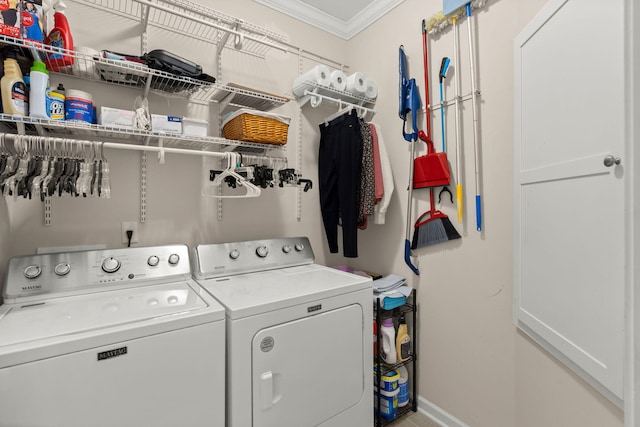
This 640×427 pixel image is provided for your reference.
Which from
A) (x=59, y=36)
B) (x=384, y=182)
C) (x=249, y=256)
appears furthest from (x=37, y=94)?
(x=384, y=182)

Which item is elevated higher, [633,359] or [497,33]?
[497,33]

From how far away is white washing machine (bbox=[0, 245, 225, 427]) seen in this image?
0.88 meters

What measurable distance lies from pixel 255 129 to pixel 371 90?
106 centimetres

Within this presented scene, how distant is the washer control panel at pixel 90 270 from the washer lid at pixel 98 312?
5 centimetres

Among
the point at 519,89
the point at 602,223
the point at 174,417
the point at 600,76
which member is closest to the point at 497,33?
the point at 519,89

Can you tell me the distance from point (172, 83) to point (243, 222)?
0.93 m

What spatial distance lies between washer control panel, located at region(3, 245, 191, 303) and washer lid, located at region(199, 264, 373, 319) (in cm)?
20

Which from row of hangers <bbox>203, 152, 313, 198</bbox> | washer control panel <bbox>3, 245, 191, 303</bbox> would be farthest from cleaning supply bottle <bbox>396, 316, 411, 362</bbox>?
washer control panel <bbox>3, 245, 191, 303</bbox>

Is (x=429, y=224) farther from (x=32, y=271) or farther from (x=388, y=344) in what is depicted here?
(x=32, y=271)

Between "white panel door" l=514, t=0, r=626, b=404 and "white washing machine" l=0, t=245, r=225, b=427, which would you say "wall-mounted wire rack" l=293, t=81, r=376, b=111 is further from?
"white washing machine" l=0, t=245, r=225, b=427

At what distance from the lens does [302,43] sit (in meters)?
2.39

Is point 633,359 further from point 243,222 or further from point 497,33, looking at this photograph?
point 243,222

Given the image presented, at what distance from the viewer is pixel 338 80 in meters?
2.17

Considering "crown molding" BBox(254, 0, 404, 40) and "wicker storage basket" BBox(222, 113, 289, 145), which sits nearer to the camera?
"wicker storage basket" BBox(222, 113, 289, 145)
